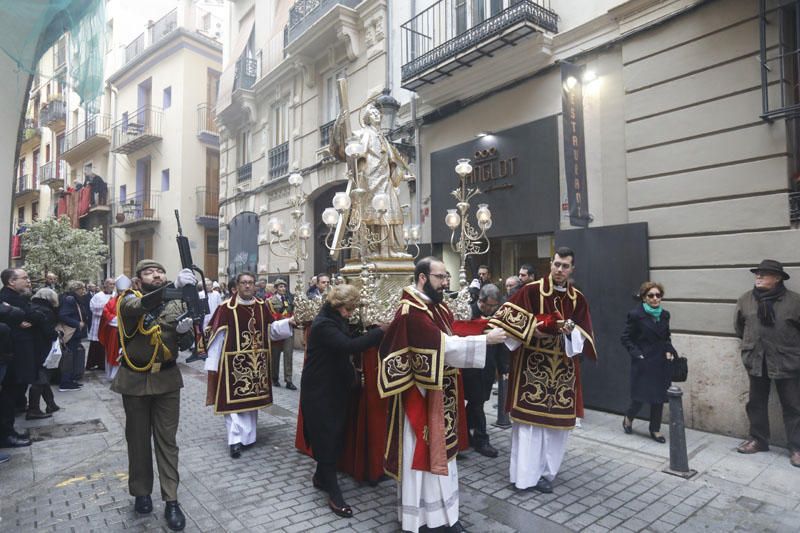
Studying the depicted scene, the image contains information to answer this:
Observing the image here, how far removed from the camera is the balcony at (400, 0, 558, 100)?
8.14m

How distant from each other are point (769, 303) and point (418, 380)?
4.30 metres

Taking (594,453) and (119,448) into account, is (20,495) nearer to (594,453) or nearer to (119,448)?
(119,448)

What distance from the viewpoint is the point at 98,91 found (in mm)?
6141

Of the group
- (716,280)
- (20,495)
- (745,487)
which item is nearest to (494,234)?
(716,280)

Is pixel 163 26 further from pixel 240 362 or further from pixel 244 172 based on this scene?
pixel 240 362

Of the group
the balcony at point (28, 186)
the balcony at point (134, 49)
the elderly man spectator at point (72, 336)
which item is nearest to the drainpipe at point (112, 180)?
the balcony at point (134, 49)

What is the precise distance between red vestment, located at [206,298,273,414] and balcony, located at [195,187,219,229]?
18241mm

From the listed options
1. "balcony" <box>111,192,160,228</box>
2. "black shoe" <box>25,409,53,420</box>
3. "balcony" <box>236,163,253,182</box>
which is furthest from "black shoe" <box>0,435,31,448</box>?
"balcony" <box>111,192,160,228</box>

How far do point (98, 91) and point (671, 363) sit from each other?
7.59 m

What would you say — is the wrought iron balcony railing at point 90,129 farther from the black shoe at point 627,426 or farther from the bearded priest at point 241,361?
the black shoe at point 627,426

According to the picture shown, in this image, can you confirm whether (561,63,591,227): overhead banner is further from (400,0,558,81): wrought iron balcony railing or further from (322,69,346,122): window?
(322,69,346,122): window

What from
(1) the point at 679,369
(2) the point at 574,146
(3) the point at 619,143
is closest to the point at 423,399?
(1) the point at 679,369

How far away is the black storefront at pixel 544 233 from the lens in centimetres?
701

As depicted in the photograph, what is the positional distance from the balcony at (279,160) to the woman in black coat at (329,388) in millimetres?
12144
